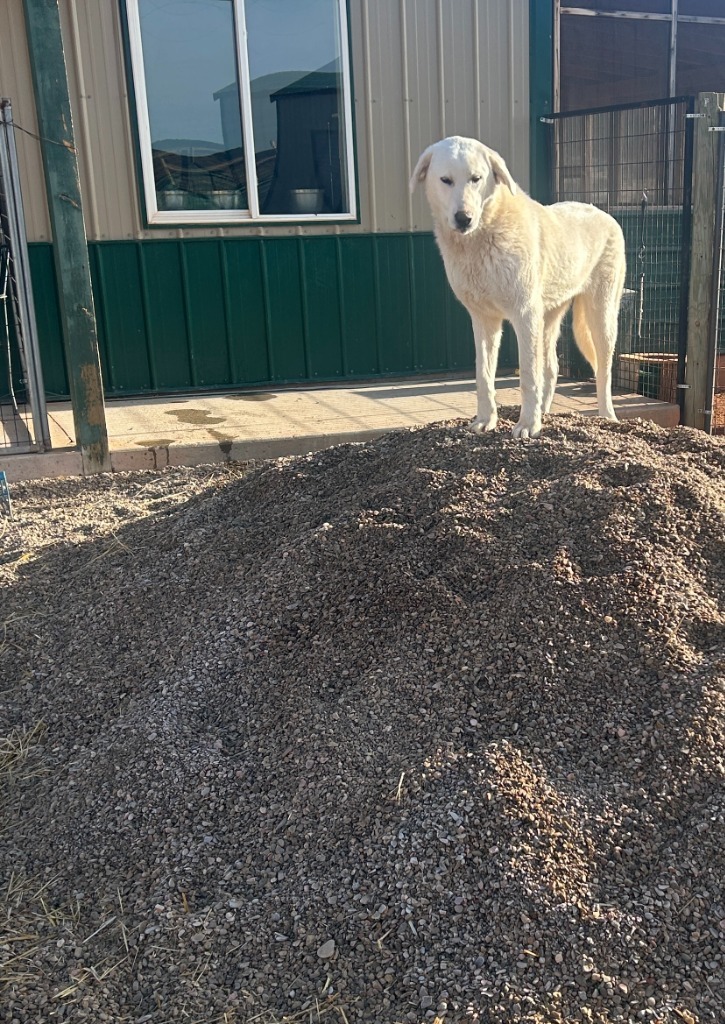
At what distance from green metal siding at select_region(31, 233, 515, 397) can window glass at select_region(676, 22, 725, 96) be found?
5.18m

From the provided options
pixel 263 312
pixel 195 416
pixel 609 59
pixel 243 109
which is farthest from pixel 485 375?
pixel 609 59

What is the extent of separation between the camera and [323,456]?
15.6 ft

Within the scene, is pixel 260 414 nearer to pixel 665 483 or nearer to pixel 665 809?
pixel 665 483

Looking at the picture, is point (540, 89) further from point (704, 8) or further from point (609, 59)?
point (704, 8)

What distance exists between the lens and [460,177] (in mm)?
4180

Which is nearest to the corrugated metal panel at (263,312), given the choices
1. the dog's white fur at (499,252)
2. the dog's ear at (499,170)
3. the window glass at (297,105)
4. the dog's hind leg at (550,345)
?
the window glass at (297,105)

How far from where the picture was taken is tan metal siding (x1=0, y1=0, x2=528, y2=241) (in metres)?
7.38

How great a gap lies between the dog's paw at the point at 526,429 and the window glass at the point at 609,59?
7.51 meters

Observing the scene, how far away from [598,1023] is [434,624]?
136cm

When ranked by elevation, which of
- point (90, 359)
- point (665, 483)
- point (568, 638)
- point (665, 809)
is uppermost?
point (90, 359)

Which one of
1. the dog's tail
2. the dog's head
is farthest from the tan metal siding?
the dog's head

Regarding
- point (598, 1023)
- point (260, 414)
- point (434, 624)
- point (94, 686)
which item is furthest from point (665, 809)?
point (260, 414)

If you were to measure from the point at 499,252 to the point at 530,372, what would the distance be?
2.00 ft

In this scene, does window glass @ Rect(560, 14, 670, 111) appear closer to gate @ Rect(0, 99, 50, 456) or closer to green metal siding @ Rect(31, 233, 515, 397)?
green metal siding @ Rect(31, 233, 515, 397)
